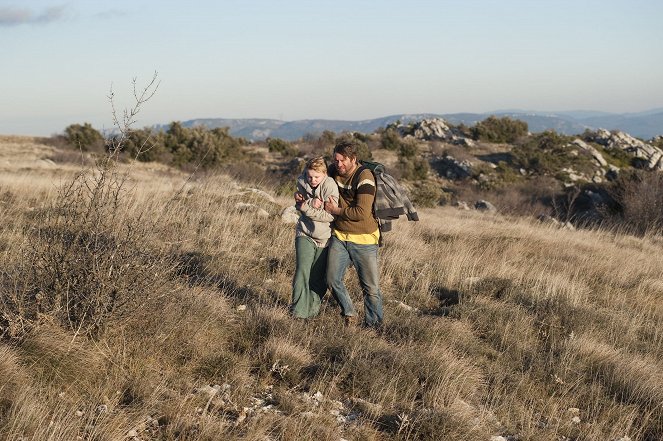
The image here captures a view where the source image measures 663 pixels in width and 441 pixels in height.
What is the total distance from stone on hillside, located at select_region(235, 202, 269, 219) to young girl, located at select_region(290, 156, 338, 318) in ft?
14.6

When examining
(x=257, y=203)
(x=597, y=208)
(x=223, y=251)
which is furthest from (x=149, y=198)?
(x=597, y=208)

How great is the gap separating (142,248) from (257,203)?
6.39m

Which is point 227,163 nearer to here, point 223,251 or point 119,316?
point 223,251

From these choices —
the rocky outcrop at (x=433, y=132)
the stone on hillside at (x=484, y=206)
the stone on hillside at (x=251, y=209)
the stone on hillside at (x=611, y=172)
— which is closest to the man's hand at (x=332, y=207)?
the stone on hillside at (x=251, y=209)

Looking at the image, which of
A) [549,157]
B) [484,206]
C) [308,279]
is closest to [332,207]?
[308,279]

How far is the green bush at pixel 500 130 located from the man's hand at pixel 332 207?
37236 millimetres

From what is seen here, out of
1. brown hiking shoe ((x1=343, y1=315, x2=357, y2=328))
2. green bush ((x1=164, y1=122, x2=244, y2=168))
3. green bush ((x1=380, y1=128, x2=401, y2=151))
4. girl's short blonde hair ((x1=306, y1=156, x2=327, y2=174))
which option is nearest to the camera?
girl's short blonde hair ((x1=306, y1=156, x2=327, y2=174))

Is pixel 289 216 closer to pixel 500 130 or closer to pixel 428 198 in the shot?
pixel 428 198

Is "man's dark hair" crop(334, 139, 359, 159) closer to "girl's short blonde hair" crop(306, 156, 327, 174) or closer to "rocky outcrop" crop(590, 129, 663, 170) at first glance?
"girl's short blonde hair" crop(306, 156, 327, 174)

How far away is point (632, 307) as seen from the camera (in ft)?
23.8

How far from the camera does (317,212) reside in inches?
192

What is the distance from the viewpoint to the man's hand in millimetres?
4887

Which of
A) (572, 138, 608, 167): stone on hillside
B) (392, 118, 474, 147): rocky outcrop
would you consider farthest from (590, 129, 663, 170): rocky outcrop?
(392, 118, 474, 147): rocky outcrop

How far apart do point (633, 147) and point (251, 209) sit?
1372 inches
